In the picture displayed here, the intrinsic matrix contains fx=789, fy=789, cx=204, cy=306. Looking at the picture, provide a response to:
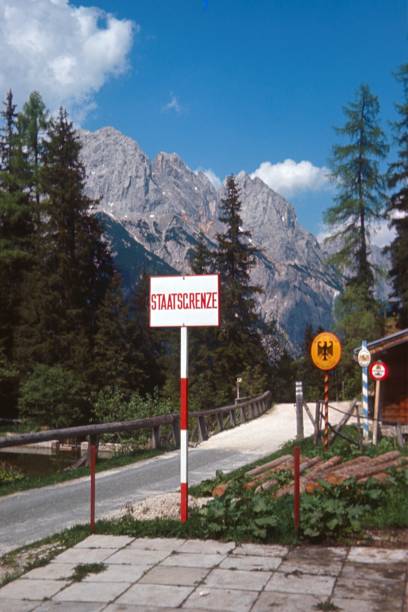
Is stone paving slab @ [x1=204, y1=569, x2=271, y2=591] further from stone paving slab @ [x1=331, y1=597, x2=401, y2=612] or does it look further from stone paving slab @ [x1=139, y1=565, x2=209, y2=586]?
stone paving slab @ [x1=331, y1=597, x2=401, y2=612]

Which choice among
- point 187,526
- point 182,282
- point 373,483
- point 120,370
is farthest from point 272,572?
point 120,370

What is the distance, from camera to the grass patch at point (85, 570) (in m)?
6.39

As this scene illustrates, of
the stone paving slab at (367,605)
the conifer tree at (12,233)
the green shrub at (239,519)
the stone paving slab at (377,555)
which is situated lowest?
the stone paving slab at (367,605)

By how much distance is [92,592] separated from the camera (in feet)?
19.5

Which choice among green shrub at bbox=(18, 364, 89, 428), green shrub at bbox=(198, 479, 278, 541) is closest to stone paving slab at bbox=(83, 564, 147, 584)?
green shrub at bbox=(198, 479, 278, 541)

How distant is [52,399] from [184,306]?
3086 centimetres

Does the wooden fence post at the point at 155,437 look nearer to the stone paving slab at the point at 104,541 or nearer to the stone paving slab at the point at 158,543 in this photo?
the stone paving slab at the point at 104,541

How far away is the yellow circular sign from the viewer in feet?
51.4

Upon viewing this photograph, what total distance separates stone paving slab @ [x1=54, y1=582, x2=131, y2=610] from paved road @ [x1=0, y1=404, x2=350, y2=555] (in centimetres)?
210

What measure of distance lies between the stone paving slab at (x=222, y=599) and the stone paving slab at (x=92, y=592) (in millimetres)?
592

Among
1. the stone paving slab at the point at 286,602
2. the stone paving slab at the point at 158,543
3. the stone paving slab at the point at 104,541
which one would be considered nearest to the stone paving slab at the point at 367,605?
the stone paving slab at the point at 286,602

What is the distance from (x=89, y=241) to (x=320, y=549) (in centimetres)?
4651

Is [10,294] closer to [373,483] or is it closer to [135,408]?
[135,408]

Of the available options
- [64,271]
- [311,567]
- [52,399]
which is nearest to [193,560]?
[311,567]
